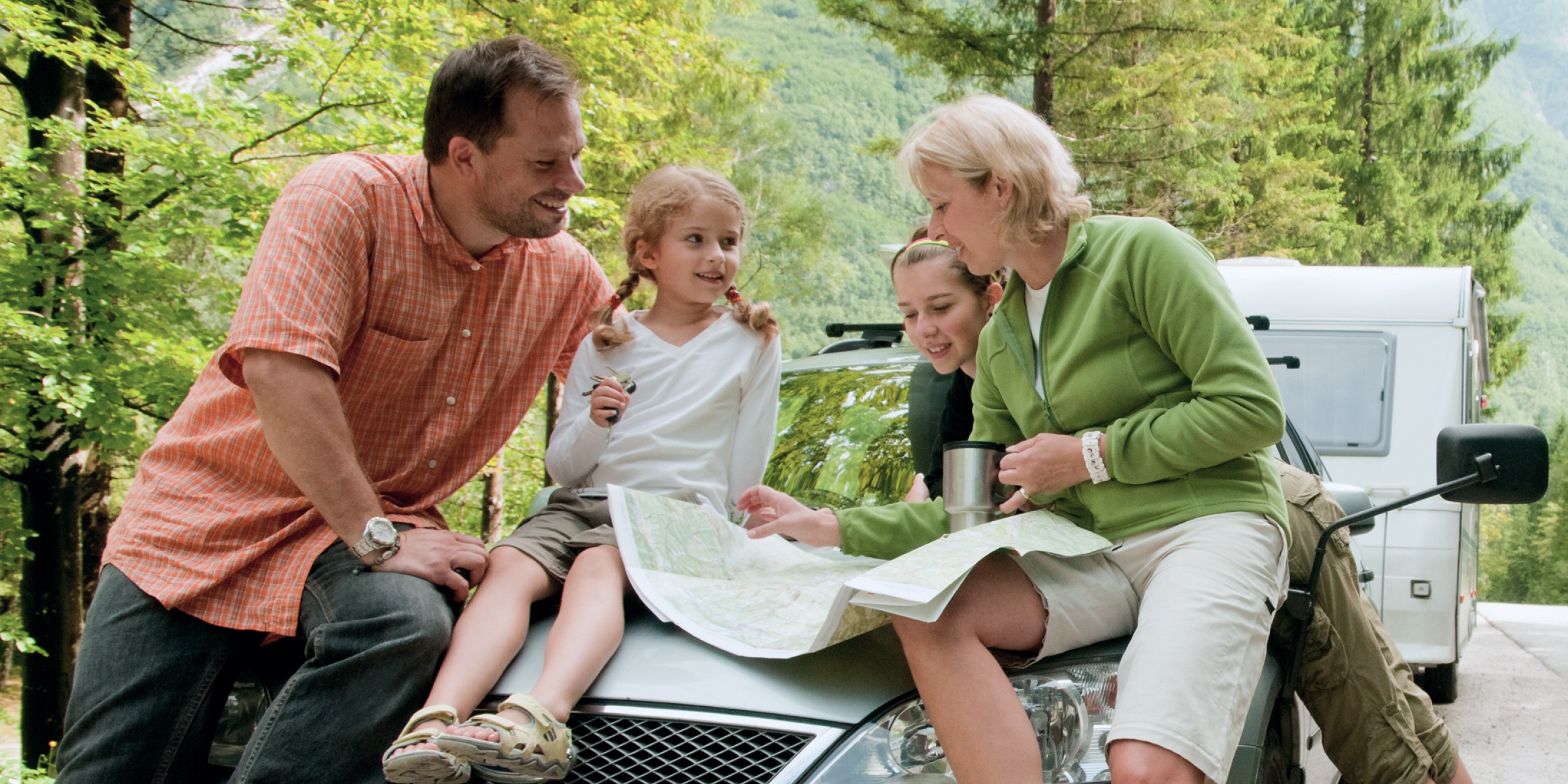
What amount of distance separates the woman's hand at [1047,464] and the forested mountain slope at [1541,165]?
149ft

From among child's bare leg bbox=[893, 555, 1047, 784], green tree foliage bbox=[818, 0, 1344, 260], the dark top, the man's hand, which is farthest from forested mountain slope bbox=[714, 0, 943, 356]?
child's bare leg bbox=[893, 555, 1047, 784]

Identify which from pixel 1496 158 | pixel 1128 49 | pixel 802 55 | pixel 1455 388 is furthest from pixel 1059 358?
pixel 802 55

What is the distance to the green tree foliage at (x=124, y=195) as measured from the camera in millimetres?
7203

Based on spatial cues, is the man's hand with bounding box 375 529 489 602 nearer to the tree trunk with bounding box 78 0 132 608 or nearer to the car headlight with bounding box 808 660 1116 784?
the car headlight with bounding box 808 660 1116 784

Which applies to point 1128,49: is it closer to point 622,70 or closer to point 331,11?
point 622,70

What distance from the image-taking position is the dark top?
10.5 feet

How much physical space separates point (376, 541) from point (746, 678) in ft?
2.80

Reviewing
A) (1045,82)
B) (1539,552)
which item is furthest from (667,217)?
(1539,552)

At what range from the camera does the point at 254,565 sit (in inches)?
97.2

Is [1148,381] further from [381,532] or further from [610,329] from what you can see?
[381,532]

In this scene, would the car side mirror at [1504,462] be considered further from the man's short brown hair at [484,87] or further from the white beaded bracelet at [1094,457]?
the man's short brown hair at [484,87]

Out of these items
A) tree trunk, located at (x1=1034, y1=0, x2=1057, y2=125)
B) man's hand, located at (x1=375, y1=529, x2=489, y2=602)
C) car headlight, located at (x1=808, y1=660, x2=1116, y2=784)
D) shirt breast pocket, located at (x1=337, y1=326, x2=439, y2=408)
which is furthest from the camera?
tree trunk, located at (x1=1034, y1=0, x2=1057, y2=125)

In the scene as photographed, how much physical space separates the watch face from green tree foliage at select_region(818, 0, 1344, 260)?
1168 centimetres

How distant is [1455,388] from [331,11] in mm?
7827
